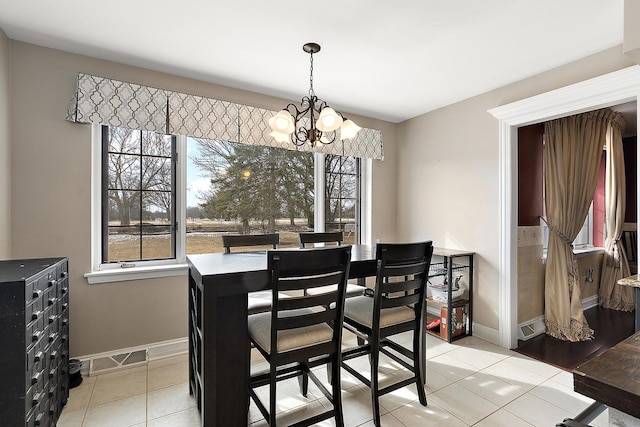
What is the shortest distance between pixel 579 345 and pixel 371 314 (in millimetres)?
2457

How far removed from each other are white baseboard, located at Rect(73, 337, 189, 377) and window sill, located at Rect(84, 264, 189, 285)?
603 mm

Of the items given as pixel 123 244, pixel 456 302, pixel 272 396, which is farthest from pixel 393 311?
pixel 123 244

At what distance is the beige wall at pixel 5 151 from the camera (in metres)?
2.17

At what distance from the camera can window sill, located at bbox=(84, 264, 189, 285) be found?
256 cm

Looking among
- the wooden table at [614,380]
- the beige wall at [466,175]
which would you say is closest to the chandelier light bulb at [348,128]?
the beige wall at [466,175]

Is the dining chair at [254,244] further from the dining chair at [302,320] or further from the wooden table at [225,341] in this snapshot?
the wooden table at [225,341]

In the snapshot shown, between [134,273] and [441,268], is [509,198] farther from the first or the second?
[134,273]

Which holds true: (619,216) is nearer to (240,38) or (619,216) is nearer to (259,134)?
(259,134)

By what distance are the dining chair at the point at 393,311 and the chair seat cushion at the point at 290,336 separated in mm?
325

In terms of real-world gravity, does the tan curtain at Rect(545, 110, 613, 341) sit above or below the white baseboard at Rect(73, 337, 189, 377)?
above

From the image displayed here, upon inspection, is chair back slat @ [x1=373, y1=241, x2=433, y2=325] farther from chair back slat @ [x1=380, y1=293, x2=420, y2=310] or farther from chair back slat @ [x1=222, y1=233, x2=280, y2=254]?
chair back slat @ [x1=222, y1=233, x2=280, y2=254]

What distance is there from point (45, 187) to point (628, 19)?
3739 millimetres

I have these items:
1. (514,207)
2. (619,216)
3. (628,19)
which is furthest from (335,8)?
(619,216)

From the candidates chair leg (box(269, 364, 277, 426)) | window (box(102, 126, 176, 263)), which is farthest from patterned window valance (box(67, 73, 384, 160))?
chair leg (box(269, 364, 277, 426))
